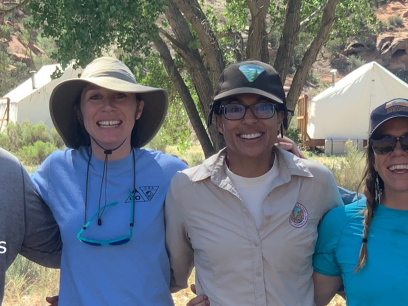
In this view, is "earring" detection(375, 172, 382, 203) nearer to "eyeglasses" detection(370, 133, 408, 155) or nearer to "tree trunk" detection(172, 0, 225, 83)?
"eyeglasses" detection(370, 133, 408, 155)

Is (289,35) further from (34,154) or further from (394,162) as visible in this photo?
(34,154)

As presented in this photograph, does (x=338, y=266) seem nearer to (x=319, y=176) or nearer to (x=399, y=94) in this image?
(x=319, y=176)

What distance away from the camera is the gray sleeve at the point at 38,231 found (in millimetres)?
2680

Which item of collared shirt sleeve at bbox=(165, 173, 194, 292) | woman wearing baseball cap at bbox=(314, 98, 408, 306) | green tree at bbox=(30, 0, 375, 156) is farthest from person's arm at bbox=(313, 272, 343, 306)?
green tree at bbox=(30, 0, 375, 156)

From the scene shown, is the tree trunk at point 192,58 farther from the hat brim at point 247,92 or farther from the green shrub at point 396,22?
the green shrub at point 396,22

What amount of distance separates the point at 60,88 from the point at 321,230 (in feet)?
4.77

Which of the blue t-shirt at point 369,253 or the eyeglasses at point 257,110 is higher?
the eyeglasses at point 257,110

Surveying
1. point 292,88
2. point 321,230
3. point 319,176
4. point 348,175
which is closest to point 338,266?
point 321,230

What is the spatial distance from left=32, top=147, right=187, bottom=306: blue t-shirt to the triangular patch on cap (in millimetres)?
639

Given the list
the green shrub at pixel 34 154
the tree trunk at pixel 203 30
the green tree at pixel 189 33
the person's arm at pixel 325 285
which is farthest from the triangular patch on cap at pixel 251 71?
the green shrub at pixel 34 154

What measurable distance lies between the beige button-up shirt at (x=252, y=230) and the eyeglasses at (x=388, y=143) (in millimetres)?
281

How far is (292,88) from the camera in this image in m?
7.44

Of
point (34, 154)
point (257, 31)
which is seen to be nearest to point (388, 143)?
point (257, 31)

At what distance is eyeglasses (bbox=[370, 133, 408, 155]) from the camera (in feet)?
7.75
